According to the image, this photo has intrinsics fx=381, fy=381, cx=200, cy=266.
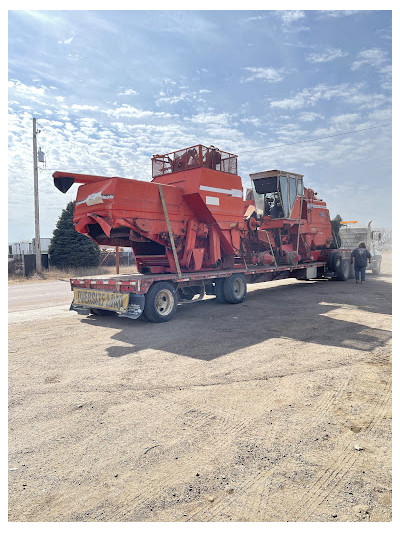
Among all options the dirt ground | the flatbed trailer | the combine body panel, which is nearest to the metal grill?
the combine body panel

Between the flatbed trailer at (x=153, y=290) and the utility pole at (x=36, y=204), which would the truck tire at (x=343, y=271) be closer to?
the flatbed trailer at (x=153, y=290)

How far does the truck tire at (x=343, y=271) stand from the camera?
55.0ft

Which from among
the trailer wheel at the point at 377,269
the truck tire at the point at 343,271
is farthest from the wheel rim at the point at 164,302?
the trailer wheel at the point at 377,269

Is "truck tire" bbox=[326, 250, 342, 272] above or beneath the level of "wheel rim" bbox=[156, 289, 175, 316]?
above

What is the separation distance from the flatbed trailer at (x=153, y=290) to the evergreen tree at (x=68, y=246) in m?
16.2

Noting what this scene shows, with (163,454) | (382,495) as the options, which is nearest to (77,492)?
(163,454)

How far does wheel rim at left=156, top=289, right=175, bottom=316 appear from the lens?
342 inches

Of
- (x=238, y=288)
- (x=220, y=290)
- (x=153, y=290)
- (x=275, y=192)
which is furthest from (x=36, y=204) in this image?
(x=153, y=290)

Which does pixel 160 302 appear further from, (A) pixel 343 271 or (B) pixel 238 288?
(A) pixel 343 271

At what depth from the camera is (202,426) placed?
3.67 m

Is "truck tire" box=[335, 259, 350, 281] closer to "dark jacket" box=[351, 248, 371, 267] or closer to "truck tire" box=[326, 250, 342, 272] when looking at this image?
"truck tire" box=[326, 250, 342, 272]

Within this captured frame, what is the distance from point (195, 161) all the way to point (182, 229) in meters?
Result: 1.82

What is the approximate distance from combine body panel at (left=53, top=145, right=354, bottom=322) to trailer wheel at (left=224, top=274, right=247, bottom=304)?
3cm

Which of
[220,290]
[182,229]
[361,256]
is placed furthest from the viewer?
[361,256]
